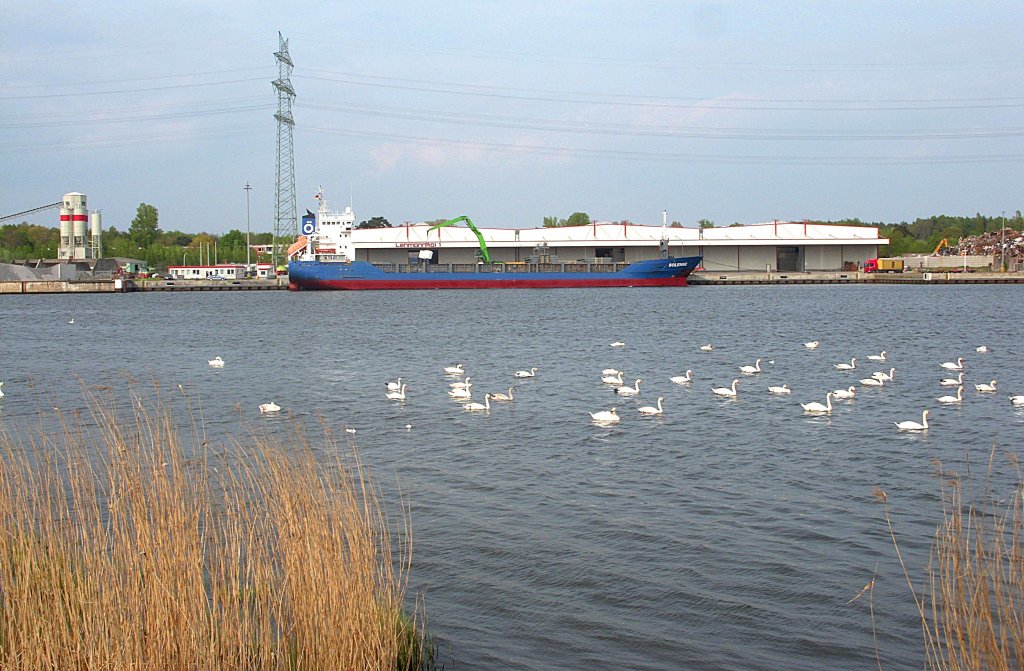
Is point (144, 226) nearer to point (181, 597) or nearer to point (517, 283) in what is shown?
point (517, 283)

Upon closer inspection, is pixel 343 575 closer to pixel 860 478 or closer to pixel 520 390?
pixel 860 478

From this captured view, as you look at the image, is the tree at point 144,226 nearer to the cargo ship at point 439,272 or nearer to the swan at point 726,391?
the cargo ship at point 439,272

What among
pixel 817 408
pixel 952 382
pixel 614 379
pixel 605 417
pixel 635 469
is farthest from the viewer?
pixel 614 379

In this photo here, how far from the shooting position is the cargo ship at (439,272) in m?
97.2

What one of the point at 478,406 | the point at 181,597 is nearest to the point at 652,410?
the point at 478,406

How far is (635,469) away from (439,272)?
86.5 meters

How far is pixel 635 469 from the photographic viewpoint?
15609mm

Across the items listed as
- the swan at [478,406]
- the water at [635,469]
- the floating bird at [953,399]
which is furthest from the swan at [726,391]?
the swan at [478,406]

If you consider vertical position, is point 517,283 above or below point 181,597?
above

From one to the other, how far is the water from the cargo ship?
54687 millimetres

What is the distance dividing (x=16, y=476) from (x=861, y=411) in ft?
58.0

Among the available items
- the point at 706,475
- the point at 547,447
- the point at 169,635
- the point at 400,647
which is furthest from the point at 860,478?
the point at 169,635

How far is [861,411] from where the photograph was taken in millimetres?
21125

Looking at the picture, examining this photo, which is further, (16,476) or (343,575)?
(16,476)
